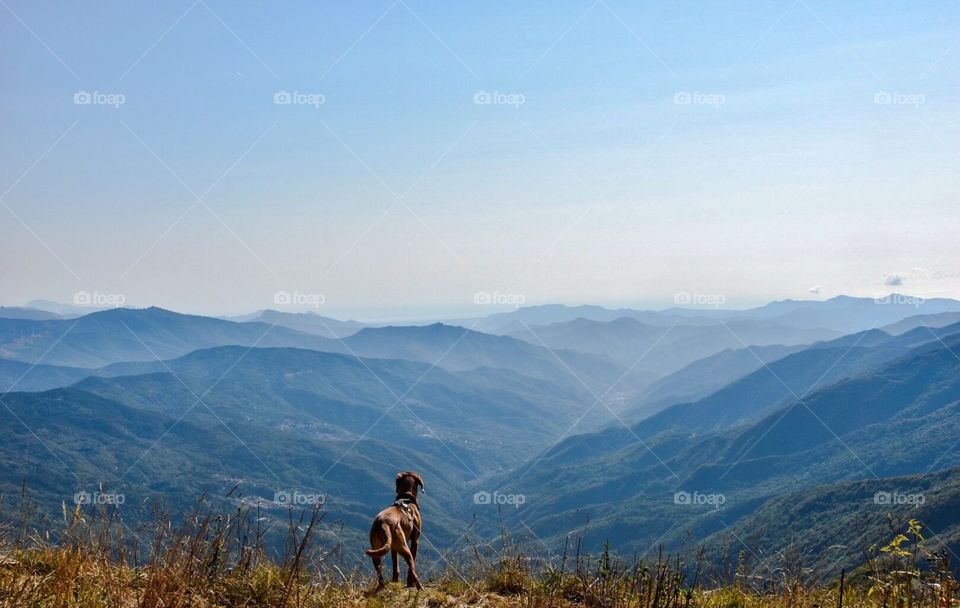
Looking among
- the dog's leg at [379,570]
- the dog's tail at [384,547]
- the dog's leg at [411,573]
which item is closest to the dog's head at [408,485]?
the dog's tail at [384,547]

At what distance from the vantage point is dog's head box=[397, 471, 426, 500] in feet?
41.2

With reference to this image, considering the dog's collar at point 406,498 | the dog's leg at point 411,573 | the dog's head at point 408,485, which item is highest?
the dog's head at point 408,485

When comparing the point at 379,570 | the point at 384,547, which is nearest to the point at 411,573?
the point at 379,570

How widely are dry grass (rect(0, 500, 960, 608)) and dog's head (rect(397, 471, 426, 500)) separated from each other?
95.5 inches

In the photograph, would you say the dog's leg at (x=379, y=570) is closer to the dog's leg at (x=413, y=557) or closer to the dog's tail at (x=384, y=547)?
the dog's tail at (x=384, y=547)

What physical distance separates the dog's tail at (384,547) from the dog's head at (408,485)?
1.60m

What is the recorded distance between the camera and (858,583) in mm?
9617

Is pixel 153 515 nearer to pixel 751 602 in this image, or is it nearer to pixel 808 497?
pixel 751 602

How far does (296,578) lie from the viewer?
642 cm

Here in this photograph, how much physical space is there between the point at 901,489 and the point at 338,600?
709 feet

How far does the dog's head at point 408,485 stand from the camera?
495 inches

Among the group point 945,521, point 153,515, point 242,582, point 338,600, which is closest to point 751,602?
point 338,600

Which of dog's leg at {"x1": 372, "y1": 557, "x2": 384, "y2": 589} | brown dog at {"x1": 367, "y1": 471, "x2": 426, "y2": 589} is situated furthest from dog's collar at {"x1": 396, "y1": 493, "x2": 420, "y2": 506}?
dog's leg at {"x1": 372, "y1": 557, "x2": 384, "y2": 589}

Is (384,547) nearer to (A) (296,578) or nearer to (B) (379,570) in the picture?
(B) (379,570)
